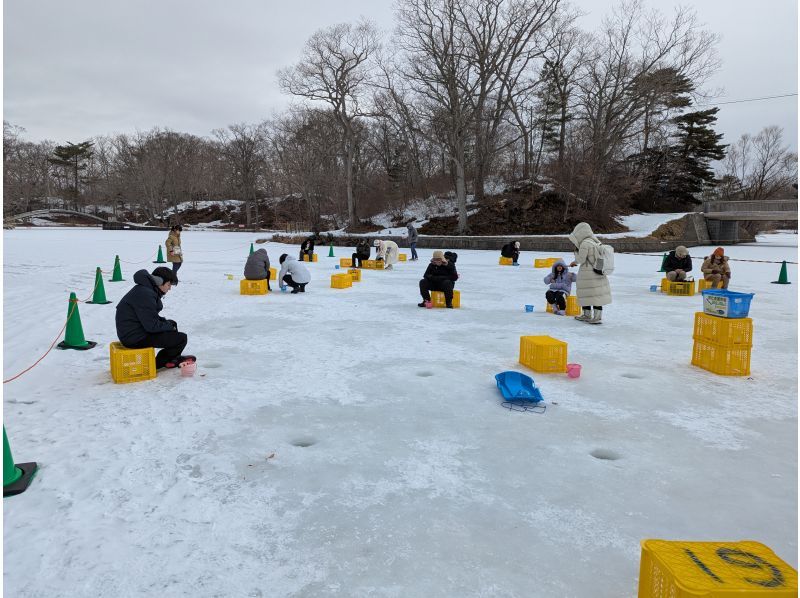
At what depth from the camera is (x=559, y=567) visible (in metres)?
2.39

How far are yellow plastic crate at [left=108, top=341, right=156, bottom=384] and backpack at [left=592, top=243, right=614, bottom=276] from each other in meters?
6.30

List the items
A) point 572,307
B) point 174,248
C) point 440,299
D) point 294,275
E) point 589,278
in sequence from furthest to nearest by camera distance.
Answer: point 174,248 → point 294,275 → point 440,299 → point 572,307 → point 589,278

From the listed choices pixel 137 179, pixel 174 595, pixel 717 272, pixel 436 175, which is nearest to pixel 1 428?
pixel 174 595

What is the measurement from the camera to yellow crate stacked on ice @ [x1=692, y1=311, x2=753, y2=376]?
5.30m

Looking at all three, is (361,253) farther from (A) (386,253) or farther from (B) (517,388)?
(B) (517,388)

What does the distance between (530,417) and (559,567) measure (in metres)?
1.97

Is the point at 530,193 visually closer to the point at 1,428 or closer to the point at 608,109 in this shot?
the point at 608,109

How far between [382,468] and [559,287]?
6473mm

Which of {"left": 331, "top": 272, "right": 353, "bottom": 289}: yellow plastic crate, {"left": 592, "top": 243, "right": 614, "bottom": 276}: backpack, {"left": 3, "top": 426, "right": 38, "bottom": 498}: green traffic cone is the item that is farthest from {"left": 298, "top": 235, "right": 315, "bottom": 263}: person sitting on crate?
{"left": 3, "top": 426, "right": 38, "bottom": 498}: green traffic cone

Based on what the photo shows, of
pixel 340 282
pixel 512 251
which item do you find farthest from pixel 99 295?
pixel 512 251

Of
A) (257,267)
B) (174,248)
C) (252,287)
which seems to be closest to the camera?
(252,287)

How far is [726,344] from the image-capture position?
210 inches

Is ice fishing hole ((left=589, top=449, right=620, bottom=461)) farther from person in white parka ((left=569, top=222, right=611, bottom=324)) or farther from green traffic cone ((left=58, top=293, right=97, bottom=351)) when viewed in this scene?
green traffic cone ((left=58, top=293, right=97, bottom=351))

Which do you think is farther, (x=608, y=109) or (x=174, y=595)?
(x=608, y=109)
